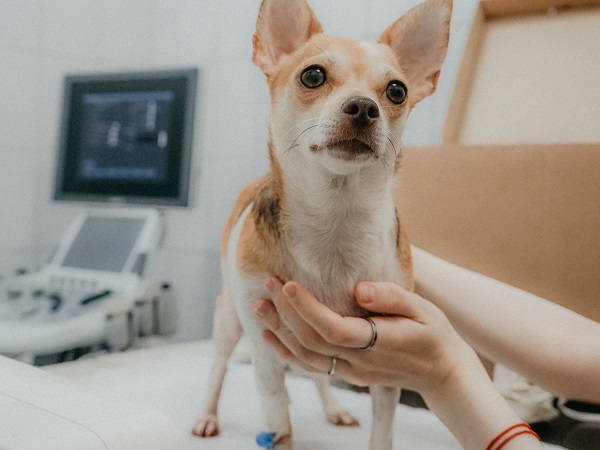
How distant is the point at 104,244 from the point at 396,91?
3.52 feet

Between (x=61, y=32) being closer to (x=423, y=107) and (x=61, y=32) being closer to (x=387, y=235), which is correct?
(x=423, y=107)

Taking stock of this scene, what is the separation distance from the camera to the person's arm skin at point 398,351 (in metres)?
0.55

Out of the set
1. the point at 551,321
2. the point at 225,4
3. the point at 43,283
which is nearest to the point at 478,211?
the point at 551,321

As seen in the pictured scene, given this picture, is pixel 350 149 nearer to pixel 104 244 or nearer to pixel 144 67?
pixel 104 244

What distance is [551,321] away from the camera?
712mm

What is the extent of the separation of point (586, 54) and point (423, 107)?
301 mm

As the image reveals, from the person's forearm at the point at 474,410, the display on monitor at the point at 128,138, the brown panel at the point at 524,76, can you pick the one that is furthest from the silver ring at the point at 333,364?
the display on monitor at the point at 128,138

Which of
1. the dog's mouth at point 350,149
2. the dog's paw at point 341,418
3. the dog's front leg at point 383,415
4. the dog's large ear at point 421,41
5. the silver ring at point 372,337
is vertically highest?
the dog's large ear at point 421,41

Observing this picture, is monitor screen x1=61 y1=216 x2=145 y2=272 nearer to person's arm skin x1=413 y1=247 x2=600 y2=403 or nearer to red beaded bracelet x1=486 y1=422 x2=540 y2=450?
person's arm skin x1=413 y1=247 x2=600 y2=403

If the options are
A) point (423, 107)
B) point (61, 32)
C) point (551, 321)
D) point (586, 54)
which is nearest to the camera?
point (551, 321)

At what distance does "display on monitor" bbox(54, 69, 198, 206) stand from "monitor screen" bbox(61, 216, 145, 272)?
0.21 ft

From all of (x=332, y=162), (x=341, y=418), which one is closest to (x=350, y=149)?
(x=332, y=162)

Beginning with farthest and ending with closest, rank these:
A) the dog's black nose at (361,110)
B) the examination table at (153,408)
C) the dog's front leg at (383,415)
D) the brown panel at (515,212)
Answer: the brown panel at (515,212) < the dog's front leg at (383,415) < the dog's black nose at (361,110) < the examination table at (153,408)

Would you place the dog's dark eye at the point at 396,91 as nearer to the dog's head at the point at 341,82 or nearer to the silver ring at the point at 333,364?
the dog's head at the point at 341,82
